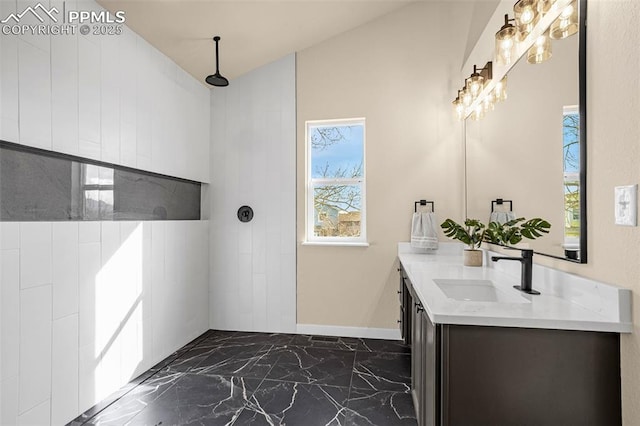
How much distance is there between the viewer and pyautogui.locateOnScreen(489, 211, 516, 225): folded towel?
2.03 m

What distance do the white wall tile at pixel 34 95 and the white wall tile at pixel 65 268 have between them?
465mm

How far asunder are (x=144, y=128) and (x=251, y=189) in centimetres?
116

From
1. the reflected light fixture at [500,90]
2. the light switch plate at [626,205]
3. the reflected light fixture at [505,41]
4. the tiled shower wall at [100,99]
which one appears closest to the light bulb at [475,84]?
the reflected light fixture at [500,90]

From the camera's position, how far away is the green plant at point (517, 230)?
1.66 meters

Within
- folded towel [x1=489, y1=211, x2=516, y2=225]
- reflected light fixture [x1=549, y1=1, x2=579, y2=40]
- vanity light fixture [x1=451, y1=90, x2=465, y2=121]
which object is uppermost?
vanity light fixture [x1=451, y1=90, x2=465, y2=121]

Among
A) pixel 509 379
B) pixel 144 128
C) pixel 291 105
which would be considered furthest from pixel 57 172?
pixel 509 379

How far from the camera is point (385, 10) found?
10.5 feet

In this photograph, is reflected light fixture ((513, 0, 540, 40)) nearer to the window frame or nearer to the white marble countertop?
the white marble countertop

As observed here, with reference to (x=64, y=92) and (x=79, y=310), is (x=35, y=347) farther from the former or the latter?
(x=64, y=92)

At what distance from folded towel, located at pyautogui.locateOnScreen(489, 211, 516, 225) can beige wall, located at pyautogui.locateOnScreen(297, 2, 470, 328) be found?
0.86 m

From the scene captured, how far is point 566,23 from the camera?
142 cm

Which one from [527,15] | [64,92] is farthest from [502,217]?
[64,92]

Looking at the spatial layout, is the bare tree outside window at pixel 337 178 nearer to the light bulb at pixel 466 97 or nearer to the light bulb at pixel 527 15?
the light bulb at pixel 466 97

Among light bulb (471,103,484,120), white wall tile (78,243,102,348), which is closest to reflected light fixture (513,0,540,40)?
light bulb (471,103,484,120)
